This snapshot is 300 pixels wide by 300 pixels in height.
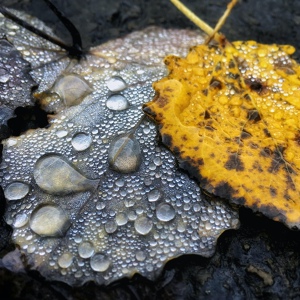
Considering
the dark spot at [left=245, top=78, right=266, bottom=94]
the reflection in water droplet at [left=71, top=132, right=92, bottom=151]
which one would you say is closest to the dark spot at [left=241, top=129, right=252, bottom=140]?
A: the dark spot at [left=245, top=78, right=266, bottom=94]

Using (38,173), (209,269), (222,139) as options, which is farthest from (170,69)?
(209,269)

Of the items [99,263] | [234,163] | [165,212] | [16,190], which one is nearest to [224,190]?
[234,163]

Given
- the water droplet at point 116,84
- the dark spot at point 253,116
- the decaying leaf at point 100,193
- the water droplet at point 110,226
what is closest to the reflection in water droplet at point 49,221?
the decaying leaf at point 100,193

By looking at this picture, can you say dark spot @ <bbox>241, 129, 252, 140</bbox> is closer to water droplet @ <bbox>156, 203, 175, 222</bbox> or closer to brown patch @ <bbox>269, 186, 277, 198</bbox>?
brown patch @ <bbox>269, 186, 277, 198</bbox>

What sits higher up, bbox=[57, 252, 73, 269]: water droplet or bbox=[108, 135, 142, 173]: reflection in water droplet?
bbox=[108, 135, 142, 173]: reflection in water droplet

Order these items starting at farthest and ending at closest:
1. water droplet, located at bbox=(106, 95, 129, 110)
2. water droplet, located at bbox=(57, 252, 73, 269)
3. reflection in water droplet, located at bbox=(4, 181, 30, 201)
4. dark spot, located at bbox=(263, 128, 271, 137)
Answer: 1. water droplet, located at bbox=(106, 95, 129, 110)
2. dark spot, located at bbox=(263, 128, 271, 137)
3. reflection in water droplet, located at bbox=(4, 181, 30, 201)
4. water droplet, located at bbox=(57, 252, 73, 269)

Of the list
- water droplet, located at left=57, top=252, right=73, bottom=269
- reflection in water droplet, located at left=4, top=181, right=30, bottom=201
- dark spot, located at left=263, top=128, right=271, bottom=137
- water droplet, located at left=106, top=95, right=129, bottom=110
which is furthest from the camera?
water droplet, located at left=106, top=95, right=129, bottom=110
